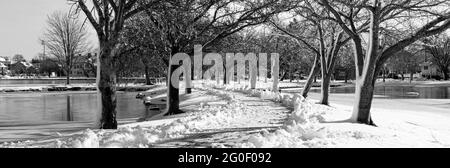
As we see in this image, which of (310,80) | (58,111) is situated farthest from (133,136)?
(58,111)

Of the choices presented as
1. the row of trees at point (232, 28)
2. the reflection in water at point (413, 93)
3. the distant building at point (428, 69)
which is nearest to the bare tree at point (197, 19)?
the row of trees at point (232, 28)

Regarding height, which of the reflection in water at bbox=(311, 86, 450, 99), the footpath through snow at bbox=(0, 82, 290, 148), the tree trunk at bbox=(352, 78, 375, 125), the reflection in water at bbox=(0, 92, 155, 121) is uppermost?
the tree trunk at bbox=(352, 78, 375, 125)

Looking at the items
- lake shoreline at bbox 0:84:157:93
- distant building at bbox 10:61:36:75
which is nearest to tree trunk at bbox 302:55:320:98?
lake shoreline at bbox 0:84:157:93

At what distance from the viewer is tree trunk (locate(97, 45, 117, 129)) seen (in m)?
13.1

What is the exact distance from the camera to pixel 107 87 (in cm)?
1333

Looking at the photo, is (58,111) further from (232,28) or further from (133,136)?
(133,136)

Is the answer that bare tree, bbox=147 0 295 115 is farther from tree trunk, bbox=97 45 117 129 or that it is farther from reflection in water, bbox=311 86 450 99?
reflection in water, bbox=311 86 450 99

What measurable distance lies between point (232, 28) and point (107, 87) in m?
7.93

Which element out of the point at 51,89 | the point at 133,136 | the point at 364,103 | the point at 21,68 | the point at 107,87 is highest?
the point at 21,68

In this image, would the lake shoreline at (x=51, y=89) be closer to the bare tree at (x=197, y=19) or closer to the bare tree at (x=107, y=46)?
the bare tree at (x=197, y=19)

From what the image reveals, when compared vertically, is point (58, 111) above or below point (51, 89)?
below

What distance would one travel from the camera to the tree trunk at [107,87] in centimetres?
1306

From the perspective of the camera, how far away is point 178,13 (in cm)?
1608
